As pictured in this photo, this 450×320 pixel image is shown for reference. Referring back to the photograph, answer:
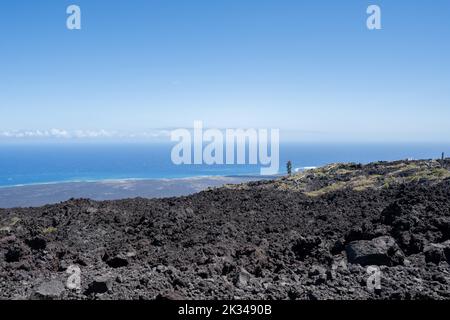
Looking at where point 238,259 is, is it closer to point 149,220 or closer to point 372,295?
point 372,295

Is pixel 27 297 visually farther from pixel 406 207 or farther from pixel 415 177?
pixel 415 177

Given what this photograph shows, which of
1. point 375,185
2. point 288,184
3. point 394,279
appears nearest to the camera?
point 394,279

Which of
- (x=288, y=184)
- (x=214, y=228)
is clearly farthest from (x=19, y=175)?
(x=214, y=228)

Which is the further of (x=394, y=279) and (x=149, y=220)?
(x=149, y=220)

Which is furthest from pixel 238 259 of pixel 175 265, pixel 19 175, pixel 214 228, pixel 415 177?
pixel 19 175
